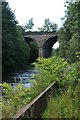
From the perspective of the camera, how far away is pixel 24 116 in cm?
358

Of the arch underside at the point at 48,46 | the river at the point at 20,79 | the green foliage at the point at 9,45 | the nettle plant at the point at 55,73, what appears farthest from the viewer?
the arch underside at the point at 48,46

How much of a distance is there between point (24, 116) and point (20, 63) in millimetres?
35505

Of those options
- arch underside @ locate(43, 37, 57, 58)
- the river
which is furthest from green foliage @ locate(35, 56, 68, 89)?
arch underside @ locate(43, 37, 57, 58)

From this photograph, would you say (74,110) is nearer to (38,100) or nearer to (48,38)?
(38,100)

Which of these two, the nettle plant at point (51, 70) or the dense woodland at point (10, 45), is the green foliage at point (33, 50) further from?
the nettle plant at point (51, 70)

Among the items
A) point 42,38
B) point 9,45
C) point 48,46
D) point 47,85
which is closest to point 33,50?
point 42,38

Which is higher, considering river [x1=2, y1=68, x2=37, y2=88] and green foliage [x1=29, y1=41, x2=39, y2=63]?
river [x1=2, y1=68, x2=37, y2=88]

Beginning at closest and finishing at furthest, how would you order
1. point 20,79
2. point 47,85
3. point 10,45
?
point 47,85, point 20,79, point 10,45

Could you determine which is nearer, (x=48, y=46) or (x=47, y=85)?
(x=47, y=85)

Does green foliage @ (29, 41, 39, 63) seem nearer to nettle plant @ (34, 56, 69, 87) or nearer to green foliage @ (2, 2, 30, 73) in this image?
green foliage @ (2, 2, 30, 73)

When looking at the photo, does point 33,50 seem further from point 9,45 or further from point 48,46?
point 9,45

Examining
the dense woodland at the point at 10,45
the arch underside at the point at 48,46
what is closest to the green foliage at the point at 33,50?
the arch underside at the point at 48,46

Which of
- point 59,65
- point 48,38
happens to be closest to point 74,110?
point 59,65

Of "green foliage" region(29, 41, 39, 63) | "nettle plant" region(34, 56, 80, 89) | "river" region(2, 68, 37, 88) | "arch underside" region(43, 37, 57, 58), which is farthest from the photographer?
"arch underside" region(43, 37, 57, 58)
